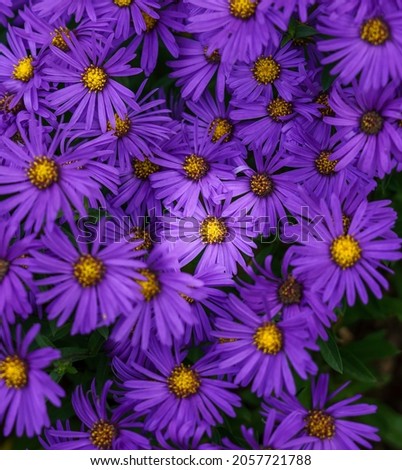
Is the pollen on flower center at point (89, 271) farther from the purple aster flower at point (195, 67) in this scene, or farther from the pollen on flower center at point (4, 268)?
the purple aster flower at point (195, 67)

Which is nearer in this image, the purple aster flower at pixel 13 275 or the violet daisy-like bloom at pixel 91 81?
the purple aster flower at pixel 13 275

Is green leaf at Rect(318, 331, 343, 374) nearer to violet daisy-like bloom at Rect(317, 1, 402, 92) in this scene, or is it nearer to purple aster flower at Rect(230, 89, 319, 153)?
purple aster flower at Rect(230, 89, 319, 153)

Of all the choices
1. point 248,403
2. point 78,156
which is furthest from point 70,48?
point 248,403

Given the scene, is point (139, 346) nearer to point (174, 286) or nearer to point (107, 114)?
point (174, 286)

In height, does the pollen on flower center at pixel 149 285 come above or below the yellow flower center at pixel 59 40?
below

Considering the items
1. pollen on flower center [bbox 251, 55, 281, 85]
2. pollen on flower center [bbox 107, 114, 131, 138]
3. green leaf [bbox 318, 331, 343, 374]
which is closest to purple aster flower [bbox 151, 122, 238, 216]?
pollen on flower center [bbox 107, 114, 131, 138]

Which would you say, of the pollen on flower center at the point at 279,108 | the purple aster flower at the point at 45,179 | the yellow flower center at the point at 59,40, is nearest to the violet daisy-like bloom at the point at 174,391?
the purple aster flower at the point at 45,179
